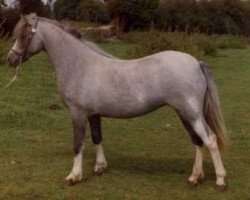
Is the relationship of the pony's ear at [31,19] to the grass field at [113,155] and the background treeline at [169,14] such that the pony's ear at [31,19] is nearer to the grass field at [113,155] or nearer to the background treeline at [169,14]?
the grass field at [113,155]

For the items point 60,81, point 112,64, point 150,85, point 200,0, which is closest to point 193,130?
point 150,85

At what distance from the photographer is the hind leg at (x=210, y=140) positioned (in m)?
5.87

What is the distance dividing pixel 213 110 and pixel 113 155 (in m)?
1.85

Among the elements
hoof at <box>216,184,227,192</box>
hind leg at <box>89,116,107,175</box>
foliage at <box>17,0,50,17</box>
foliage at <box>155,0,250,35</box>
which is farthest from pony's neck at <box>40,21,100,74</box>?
foliage at <box>155,0,250,35</box>

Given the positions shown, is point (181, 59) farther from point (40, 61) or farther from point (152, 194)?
point (40, 61)

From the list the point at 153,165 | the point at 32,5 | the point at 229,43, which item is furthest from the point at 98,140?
the point at 229,43

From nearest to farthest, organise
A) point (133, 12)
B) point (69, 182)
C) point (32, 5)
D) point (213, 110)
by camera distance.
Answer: point (213, 110)
point (69, 182)
point (32, 5)
point (133, 12)

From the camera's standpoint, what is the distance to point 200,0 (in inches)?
1241

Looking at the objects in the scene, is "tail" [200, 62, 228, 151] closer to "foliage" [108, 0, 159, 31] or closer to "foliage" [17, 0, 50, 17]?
"foliage" [17, 0, 50, 17]

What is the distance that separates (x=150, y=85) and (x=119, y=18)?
845 inches

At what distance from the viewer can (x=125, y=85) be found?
5.95 meters

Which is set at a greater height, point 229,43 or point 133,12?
point 133,12

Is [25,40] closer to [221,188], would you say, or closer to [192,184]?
[192,184]

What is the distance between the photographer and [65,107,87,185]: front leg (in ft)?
20.0
